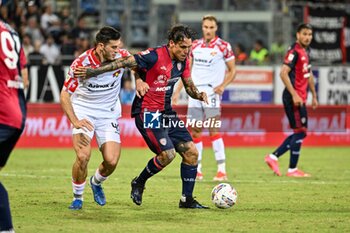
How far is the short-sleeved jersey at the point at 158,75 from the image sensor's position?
35.3 feet

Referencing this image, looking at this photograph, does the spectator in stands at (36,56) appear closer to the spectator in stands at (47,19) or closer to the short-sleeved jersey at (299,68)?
the spectator in stands at (47,19)

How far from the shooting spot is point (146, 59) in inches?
421

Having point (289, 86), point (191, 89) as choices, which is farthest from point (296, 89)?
point (191, 89)

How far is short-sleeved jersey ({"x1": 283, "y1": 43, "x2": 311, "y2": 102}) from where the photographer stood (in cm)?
1538

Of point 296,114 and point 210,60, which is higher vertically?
point 210,60

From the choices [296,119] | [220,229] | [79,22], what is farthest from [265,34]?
[220,229]

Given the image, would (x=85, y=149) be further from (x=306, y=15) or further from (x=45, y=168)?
(x=306, y=15)

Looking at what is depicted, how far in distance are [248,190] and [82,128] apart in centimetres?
354

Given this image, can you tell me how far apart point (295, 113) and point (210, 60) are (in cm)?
184

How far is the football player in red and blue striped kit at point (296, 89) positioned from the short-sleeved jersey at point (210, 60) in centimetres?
114

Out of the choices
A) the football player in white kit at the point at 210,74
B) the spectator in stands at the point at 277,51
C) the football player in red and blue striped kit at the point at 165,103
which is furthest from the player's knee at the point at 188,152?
the spectator in stands at the point at 277,51

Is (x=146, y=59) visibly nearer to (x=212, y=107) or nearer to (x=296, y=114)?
(x=212, y=107)

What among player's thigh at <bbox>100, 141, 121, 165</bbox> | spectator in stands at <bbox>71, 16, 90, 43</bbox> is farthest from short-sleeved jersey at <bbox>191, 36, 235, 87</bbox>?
spectator in stands at <bbox>71, 16, 90, 43</bbox>

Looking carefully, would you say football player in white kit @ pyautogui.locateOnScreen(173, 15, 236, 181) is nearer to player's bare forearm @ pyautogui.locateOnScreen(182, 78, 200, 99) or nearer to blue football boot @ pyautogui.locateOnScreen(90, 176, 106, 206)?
player's bare forearm @ pyautogui.locateOnScreen(182, 78, 200, 99)
